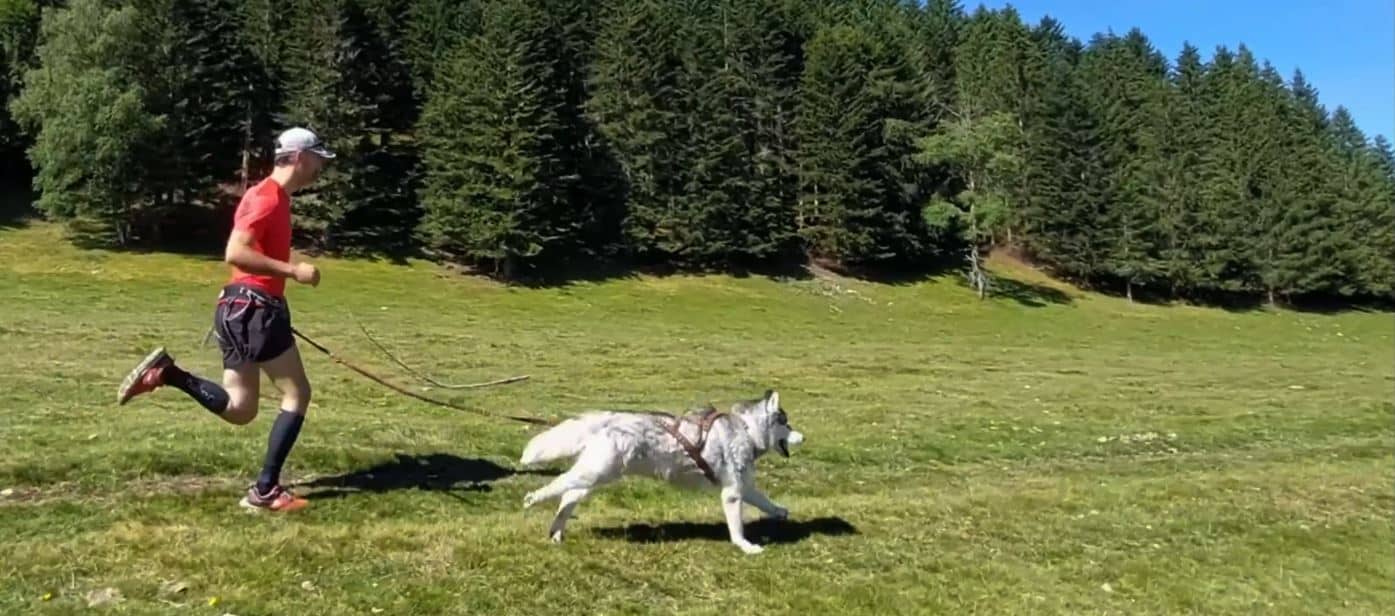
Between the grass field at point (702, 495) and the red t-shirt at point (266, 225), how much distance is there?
2.01 metres

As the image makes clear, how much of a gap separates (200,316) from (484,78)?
107ft

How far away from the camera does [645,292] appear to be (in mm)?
67625

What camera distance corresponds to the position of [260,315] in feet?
28.8

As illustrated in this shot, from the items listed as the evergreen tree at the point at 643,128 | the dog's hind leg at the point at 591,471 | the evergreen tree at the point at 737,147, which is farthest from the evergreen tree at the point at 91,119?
the dog's hind leg at the point at 591,471

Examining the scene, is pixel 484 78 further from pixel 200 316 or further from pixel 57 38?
pixel 200 316

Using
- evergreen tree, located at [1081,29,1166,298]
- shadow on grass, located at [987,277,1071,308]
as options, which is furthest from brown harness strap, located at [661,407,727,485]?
evergreen tree, located at [1081,29,1166,298]

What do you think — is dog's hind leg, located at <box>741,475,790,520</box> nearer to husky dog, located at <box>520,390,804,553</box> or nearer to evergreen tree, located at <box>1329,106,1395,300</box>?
husky dog, located at <box>520,390,804,553</box>

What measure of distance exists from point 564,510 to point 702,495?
343cm

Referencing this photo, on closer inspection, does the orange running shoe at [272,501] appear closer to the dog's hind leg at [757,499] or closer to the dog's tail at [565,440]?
the dog's tail at [565,440]

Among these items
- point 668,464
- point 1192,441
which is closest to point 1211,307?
point 1192,441

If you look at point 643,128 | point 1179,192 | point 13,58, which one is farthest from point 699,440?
point 1179,192

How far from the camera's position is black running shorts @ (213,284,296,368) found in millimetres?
8742

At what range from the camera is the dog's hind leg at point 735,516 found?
31.0ft

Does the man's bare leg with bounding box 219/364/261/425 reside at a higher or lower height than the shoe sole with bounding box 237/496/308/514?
higher
